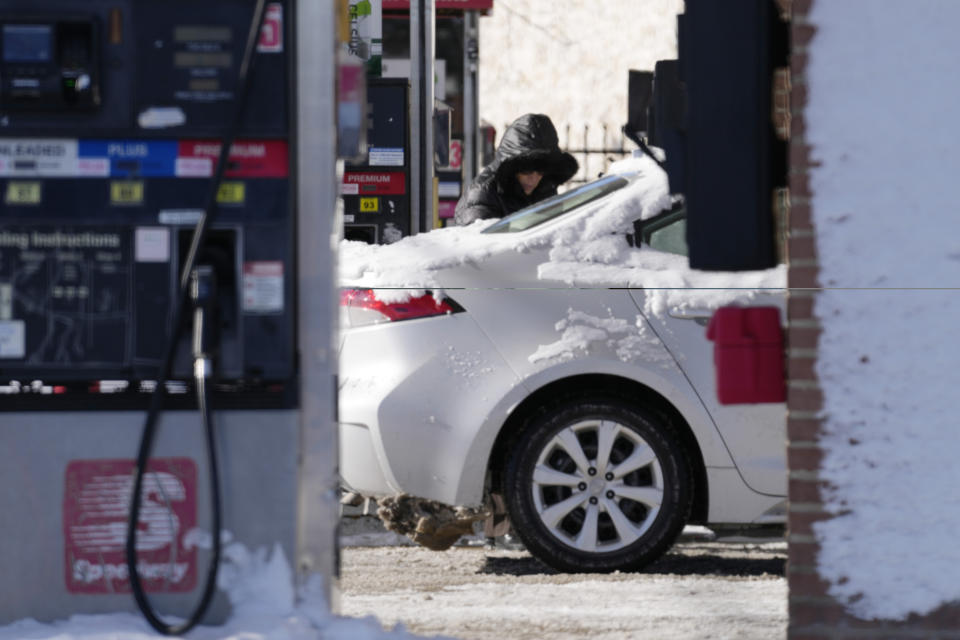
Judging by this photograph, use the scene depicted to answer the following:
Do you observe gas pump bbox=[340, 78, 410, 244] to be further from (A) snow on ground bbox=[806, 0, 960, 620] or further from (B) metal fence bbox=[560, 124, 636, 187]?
(B) metal fence bbox=[560, 124, 636, 187]

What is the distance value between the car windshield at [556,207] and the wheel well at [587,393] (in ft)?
2.25

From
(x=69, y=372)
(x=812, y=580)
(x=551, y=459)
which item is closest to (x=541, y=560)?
(x=551, y=459)

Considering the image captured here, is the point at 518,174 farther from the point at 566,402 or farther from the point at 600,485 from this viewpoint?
the point at 600,485

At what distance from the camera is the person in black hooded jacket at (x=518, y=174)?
9.11 metres

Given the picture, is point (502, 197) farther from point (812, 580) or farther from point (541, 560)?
point (812, 580)

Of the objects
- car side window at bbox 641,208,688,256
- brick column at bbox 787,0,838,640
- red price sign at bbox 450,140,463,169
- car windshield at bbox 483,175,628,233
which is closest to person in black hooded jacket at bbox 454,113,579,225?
car windshield at bbox 483,175,628,233

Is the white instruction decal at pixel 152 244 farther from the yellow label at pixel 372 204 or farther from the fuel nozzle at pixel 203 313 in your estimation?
the yellow label at pixel 372 204

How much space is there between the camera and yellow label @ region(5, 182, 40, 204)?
4.22 meters

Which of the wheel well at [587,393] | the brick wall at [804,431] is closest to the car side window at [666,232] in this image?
the wheel well at [587,393]

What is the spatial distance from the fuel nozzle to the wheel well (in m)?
2.68

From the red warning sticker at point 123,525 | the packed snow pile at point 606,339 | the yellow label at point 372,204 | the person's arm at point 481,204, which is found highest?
the yellow label at point 372,204

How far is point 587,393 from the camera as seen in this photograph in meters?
6.73

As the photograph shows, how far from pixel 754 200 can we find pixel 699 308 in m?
2.28

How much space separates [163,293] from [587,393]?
2.80 meters
